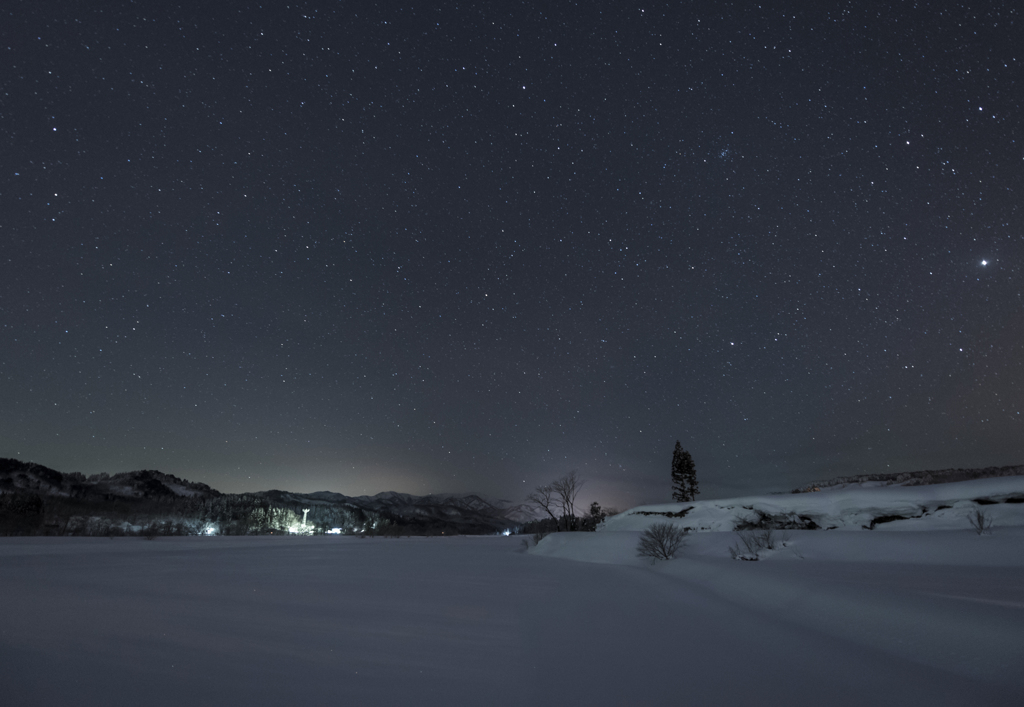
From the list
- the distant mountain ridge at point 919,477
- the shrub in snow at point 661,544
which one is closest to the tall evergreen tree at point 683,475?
the distant mountain ridge at point 919,477

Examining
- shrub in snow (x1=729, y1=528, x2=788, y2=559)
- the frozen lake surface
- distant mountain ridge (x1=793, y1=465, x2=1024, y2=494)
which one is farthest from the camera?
distant mountain ridge (x1=793, y1=465, x2=1024, y2=494)

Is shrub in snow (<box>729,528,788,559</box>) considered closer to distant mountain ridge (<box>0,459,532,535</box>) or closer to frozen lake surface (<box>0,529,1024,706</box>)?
frozen lake surface (<box>0,529,1024,706</box>)

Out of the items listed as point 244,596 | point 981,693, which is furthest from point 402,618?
point 981,693

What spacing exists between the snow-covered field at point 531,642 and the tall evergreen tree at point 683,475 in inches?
2013

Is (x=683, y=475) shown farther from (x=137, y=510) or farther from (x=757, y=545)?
(x=137, y=510)

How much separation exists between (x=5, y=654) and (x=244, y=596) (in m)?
5.06

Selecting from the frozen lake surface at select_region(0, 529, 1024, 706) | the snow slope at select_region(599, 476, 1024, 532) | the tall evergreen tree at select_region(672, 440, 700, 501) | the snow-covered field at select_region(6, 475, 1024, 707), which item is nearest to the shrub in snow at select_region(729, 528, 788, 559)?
the snow-covered field at select_region(6, 475, 1024, 707)

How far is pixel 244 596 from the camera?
9898 mm

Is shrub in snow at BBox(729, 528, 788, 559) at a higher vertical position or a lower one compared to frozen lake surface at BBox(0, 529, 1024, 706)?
lower

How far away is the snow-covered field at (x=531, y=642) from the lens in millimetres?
4410

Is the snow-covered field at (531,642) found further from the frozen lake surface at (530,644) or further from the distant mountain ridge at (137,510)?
the distant mountain ridge at (137,510)

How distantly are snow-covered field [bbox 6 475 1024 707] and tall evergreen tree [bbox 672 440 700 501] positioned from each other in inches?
2013

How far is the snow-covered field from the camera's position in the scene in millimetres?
4410

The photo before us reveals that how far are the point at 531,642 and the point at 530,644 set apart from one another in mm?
123
